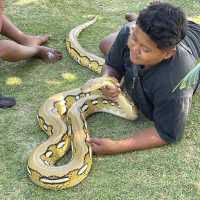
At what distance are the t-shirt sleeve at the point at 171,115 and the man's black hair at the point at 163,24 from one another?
0.47 metres

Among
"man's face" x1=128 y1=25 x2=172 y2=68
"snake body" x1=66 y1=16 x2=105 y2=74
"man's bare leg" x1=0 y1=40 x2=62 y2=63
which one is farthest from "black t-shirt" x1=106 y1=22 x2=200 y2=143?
"man's bare leg" x1=0 y1=40 x2=62 y2=63

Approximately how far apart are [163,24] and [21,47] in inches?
78.0

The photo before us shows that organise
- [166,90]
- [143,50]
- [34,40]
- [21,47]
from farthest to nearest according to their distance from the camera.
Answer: [34,40]
[21,47]
[166,90]
[143,50]

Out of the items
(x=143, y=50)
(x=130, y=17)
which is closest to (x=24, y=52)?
(x=130, y=17)

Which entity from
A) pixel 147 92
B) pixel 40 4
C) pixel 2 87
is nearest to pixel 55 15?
pixel 40 4

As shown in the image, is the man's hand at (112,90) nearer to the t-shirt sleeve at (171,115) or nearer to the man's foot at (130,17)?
the t-shirt sleeve at (171,115)

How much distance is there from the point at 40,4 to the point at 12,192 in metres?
3.33

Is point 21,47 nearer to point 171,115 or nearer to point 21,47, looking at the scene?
point 21,47

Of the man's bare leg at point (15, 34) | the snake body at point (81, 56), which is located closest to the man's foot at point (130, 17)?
the snake body at point (81, 56)

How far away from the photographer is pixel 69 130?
12.5 feet

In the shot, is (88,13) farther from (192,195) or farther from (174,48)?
(192,195)

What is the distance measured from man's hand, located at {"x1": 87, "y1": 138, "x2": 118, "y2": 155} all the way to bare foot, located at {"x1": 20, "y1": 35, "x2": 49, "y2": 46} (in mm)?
1834

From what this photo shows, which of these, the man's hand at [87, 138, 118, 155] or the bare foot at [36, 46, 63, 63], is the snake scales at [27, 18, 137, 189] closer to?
the man's hand at [87, 138, 118, 155]

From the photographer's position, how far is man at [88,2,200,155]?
3.28 m
